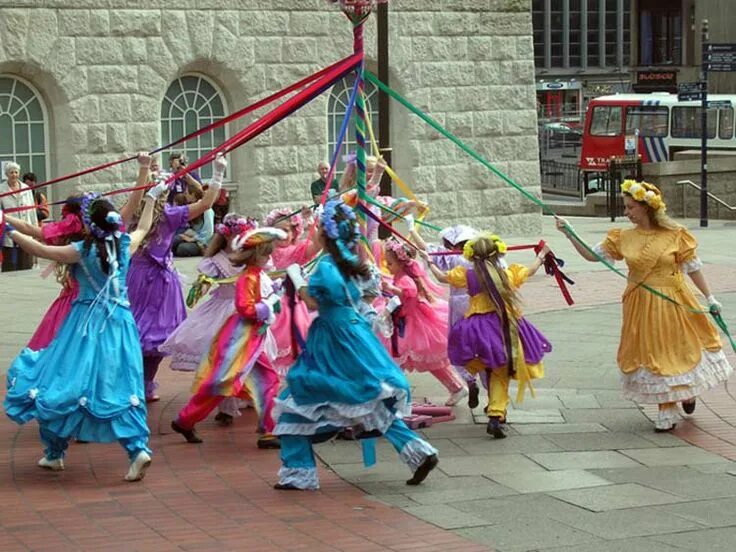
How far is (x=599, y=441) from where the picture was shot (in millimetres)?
9742

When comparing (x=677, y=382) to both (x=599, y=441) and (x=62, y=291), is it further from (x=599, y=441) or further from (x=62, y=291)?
(x=62, y=291)

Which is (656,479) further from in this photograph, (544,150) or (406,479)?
(544,150)

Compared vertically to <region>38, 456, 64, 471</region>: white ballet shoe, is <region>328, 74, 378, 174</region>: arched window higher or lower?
higher

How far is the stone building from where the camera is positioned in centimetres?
1906

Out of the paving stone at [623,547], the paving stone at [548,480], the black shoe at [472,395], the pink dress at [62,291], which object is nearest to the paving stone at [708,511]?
the paving stone at [623,547]

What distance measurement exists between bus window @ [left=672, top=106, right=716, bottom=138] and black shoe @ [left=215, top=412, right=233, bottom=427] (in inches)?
1225

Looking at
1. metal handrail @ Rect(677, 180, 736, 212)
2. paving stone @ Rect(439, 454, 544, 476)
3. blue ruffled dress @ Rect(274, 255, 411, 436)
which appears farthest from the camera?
metal handrail @ Rect(677, 180, 736, 212)

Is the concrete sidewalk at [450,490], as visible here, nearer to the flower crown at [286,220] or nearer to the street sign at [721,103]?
the flower crown at [286,220]

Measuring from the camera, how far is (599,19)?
77.2 m

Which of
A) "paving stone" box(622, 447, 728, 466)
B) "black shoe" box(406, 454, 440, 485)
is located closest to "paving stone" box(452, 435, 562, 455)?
"paving stone" box(622, 447, 728, 466)

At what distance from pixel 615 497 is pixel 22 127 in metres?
12.8

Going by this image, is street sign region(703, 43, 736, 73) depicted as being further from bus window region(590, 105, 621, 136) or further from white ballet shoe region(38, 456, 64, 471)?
white ballet shoe region(38, 456, 64, 471)

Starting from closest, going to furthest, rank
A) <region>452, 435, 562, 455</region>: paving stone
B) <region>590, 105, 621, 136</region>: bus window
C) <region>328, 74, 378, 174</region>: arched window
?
<region>452, 435, 562, 455</region>: paving stone, <region>328, 74, 378, 174</region>: arched window, <region>590, 105, 621, 136</region>: bus window

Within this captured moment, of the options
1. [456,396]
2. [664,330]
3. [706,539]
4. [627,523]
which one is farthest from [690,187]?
[706,539]
